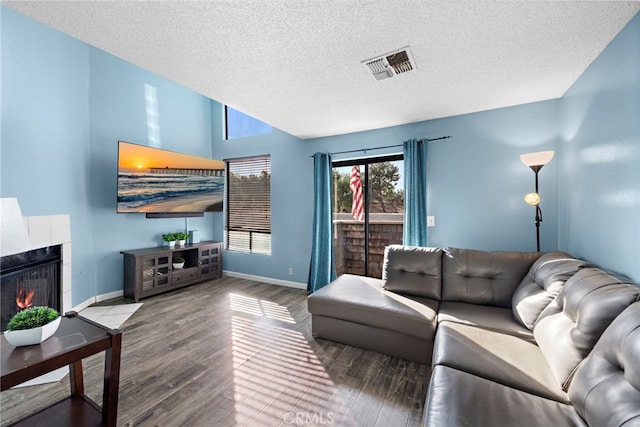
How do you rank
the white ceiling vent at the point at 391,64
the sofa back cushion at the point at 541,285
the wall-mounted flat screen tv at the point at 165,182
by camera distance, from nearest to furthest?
1. the sofa back cushion at the point at 541,285
2. the white ceiling vent at the point at 391,64
3. the wall-mounted flat screen tv at the point at 165,182

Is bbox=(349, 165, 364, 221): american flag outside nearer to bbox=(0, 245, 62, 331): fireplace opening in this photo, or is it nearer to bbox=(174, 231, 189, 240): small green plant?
bbox=(174, 231, 189, 240): small green plant

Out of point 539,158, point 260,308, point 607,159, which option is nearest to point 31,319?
A: point 260,308

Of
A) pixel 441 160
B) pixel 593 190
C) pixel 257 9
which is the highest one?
pixel 257 9

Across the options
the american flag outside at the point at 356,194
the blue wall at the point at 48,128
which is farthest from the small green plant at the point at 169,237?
the american flag outside at the point at 356,194

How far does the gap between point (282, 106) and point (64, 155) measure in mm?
2584

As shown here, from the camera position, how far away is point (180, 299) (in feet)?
11.5

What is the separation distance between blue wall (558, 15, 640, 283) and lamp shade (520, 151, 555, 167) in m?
0.21

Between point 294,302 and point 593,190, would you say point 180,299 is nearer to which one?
point 294,302

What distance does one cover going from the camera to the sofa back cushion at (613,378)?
84 centimetres

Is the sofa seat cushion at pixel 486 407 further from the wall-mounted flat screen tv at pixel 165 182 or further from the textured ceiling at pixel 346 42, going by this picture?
the wall-mounted flat screen tv at pixel 165 182

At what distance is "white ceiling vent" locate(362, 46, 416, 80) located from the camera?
1819 mm

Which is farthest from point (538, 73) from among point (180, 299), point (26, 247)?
point (180, 299)

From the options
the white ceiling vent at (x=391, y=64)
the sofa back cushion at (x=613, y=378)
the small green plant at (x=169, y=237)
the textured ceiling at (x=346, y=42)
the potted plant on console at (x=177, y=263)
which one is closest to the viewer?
the sofa back cushion at (x=613, y=378)

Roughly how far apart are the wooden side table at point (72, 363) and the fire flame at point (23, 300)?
1.15 metres
